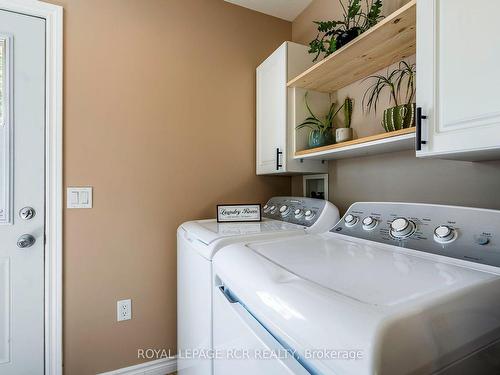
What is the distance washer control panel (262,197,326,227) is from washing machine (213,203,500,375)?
41 centimetres

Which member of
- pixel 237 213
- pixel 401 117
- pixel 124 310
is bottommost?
pixel 124 310

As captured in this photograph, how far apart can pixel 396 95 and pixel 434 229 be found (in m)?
0.74

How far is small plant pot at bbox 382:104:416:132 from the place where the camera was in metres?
1.07

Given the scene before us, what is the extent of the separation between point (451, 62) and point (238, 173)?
134 centimetres

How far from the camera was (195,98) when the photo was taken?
70.0 inches

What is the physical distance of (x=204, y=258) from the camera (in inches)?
41.3

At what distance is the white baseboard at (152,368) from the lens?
156 centimetres

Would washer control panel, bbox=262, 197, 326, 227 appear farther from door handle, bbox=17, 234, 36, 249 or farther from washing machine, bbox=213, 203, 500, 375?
door handle, bbox=17, 234, 36, 249

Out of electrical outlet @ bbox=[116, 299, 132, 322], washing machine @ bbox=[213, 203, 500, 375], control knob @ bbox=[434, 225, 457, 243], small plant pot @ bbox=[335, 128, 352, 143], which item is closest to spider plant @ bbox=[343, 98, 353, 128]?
small plant pot @ bbox=[335, 128, 352, 143]

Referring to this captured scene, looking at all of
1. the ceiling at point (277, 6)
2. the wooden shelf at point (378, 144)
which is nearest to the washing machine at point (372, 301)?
the wooden shelf at point (378, 144)

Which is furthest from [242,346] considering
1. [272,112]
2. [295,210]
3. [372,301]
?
[272,112]

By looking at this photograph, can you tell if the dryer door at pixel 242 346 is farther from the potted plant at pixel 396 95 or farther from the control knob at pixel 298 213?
the potted plant at pixel 396 95

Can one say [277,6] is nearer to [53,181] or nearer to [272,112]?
[272,112]

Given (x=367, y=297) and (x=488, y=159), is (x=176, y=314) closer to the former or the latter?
(x=367, y=297)
